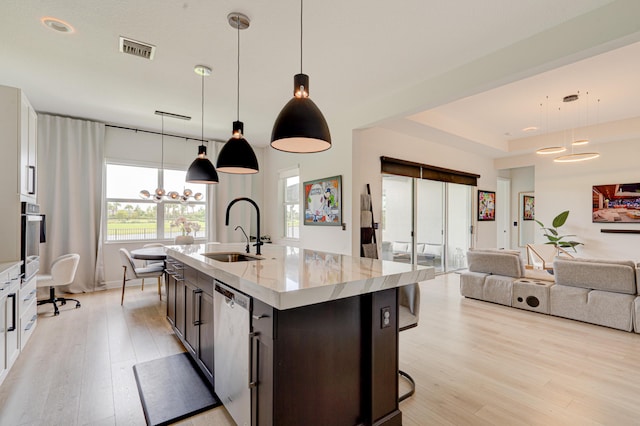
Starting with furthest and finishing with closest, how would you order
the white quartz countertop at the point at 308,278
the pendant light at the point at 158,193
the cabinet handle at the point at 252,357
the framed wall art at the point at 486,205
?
1. the framed wall art at the point at 486,205
2. the pendant light at the point at 158,193
3. the cabinet handle at the point at 252,357
4. the white quartz countertop at the point at 308,278

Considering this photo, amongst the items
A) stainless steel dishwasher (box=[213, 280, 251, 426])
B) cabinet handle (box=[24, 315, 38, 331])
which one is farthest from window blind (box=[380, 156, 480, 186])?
cabinet handle (box=[24, 315, 38, 331])

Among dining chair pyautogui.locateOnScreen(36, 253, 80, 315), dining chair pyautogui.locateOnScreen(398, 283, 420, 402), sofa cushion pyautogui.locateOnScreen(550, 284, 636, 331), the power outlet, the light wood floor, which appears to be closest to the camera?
the power outlet

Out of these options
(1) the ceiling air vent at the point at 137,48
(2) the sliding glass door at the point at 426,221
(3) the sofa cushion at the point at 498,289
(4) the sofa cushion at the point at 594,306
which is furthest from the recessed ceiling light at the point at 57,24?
(4) the sofa cushion at the point at 594,306

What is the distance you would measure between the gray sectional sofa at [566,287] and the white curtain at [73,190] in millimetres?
5990

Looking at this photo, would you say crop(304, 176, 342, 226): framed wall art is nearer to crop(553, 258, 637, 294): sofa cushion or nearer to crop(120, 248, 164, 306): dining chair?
crop(120, 248, 164, 306): dining chair

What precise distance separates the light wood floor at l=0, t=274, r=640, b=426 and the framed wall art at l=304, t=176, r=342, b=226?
6.33ft

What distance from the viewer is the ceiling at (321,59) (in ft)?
7.70

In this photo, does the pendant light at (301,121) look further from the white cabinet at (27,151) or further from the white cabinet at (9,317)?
the white cabinet at (27,151)

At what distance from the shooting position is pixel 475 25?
8.25 feet

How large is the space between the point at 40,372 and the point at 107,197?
3546mm

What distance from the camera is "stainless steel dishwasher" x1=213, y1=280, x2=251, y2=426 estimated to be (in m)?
1.64

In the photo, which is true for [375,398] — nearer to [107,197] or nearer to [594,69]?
[594,69]

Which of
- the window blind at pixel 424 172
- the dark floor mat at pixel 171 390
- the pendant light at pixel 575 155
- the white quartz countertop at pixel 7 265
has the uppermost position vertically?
the pendant light at pixel 575 155

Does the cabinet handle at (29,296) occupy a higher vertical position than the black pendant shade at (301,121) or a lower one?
lower
